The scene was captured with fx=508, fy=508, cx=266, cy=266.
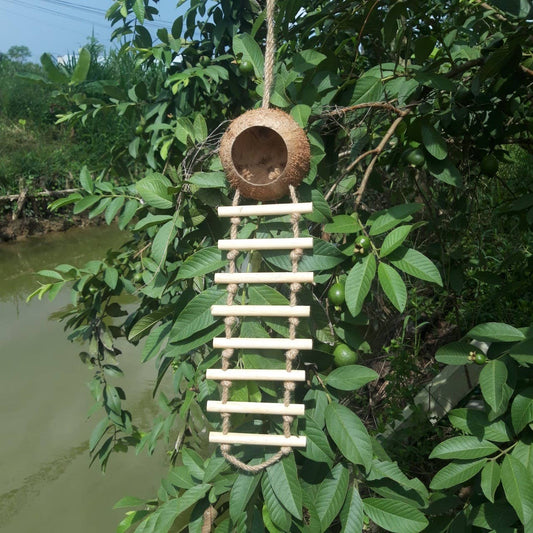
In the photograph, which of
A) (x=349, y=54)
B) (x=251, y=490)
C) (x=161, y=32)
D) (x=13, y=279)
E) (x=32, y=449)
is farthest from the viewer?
(x=13, y=279)

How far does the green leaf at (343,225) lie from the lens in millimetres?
986

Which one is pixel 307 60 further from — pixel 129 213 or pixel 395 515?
pixel 395 515

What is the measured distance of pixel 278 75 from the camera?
1.09 metres

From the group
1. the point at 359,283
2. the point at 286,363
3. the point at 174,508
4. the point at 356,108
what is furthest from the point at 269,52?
the point at 174,508

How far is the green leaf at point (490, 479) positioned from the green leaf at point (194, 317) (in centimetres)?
58

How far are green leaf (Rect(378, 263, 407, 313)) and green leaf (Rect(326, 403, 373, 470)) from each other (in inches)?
8.9

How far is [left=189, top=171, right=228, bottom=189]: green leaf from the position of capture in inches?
40.2

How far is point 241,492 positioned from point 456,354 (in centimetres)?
52

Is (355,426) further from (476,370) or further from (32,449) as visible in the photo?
(32,449)

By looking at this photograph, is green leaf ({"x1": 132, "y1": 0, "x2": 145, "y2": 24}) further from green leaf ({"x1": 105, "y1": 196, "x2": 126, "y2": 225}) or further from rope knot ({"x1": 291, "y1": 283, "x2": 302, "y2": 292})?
rope knot ({"x1": 291, "y1": 283, "x2": 302, "y2": 292})

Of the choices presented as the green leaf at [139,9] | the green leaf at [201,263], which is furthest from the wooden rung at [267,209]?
the green leaf at [139,9]

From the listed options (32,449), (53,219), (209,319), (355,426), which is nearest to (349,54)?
(209,319)

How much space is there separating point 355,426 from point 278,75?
73 centimetres

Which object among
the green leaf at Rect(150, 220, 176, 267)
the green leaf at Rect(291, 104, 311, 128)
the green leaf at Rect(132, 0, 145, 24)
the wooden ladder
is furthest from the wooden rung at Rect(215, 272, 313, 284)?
the green leaf at Rect(132, 0, 145, 24)
